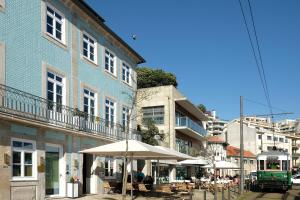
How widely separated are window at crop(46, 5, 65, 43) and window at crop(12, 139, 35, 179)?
17.8 ft

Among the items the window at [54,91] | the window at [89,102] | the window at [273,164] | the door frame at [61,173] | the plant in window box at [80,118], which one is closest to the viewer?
the window at [54,91]

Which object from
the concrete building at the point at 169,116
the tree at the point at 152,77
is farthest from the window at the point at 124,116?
the tree at the point at 152,77

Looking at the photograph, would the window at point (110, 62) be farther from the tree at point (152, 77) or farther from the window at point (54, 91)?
the tree at point (152, 77)

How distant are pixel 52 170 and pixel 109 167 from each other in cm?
706

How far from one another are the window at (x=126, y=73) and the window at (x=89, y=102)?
541 cm

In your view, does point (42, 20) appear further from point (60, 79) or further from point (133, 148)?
point (133, 148)

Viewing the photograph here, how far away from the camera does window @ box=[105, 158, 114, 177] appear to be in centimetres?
2645

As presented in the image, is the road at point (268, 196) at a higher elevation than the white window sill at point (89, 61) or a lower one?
lower

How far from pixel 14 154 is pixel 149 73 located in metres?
52.1

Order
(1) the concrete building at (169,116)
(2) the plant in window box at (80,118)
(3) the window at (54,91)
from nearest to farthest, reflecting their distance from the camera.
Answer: (3) the window at (54,91) → (2) the plant in window box at (80,118) → (1) the concrete building at (169,116)

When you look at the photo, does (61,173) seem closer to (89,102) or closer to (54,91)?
(54,91)

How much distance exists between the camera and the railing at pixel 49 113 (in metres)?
16.8

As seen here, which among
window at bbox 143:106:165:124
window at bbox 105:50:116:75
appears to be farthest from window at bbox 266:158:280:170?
window at bbox 105:50:116:75

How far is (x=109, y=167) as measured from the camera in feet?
88.2
